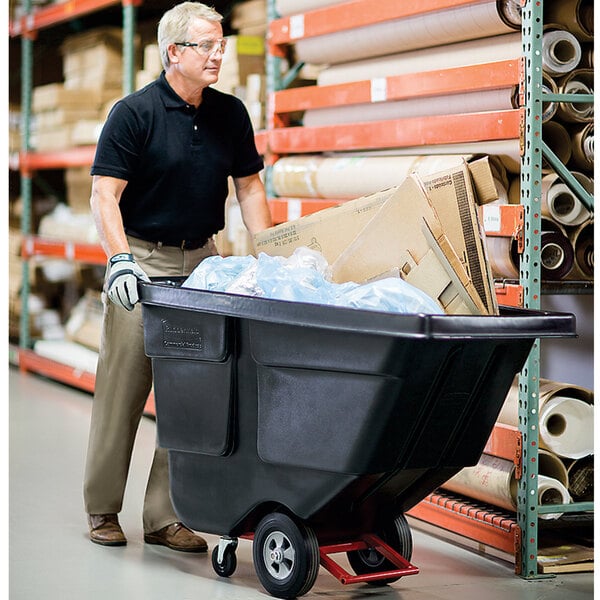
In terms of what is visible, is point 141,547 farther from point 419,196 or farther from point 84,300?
point 84,300

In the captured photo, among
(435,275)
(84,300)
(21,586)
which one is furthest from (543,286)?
(84,300)

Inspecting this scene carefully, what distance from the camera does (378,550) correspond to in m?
3.81

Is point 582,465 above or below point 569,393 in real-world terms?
below

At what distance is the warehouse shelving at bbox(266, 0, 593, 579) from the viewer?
159 inches

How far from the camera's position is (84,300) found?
8.99 meters

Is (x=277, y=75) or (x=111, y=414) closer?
(x=111, y=414)

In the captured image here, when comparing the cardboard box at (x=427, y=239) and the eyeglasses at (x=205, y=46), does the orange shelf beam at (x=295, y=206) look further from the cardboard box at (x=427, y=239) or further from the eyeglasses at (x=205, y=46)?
the cardboard box at (x=427, y=239)

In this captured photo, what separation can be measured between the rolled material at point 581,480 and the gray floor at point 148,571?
322 millimetres

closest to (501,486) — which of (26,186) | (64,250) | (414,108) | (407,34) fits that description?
(414,108)

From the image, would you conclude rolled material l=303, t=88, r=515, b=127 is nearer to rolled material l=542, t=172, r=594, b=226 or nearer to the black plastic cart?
rolled material l=542, t=172, r=594, b=226

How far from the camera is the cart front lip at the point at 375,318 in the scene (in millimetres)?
3039

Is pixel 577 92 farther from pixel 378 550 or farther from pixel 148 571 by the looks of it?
pixel 148 571

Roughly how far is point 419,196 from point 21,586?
187 centimetres

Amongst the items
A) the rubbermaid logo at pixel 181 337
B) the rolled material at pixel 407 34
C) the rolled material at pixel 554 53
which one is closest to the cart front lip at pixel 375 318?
the rubbermaid logo at pixel 181 337
